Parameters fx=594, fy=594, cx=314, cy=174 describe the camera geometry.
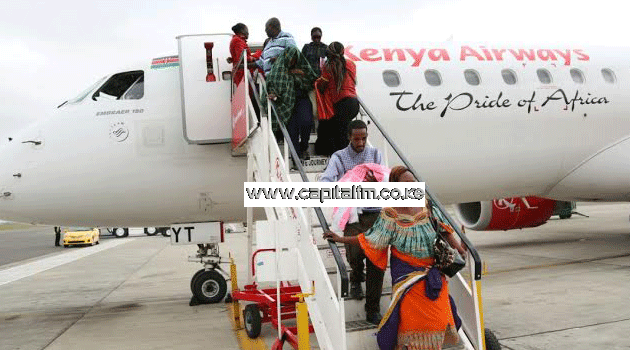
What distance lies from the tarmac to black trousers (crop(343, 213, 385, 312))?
5.56 ft

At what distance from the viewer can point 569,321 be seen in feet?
21.0

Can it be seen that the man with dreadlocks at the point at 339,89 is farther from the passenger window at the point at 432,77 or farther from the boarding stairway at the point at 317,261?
the passenger window at the point at 432,77

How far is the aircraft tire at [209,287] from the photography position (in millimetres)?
8789

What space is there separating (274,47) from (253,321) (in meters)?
3.10

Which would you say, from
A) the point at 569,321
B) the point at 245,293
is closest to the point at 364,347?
the point at 245,293

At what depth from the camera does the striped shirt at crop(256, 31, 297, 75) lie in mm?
6770

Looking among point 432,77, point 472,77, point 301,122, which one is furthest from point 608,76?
point 301,122

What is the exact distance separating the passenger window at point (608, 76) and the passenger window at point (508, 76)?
1.87m

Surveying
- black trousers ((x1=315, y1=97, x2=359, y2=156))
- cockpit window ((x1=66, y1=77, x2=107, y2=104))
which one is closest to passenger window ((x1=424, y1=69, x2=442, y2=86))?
black trousers ((x1=315, y1=97, x2=359, y2=156))

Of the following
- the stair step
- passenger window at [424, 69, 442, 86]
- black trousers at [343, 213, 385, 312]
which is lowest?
the stair step

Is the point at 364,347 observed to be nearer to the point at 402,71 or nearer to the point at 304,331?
the point at 304,331

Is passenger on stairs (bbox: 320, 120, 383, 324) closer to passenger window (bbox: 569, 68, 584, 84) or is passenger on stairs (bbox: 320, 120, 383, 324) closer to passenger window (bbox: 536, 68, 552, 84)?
passenger window (bbox: 536, 68, 552, 84)

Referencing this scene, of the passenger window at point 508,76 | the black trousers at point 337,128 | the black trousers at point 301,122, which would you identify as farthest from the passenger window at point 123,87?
the passenger window at point 508,76

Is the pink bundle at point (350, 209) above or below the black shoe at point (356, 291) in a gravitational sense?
above
